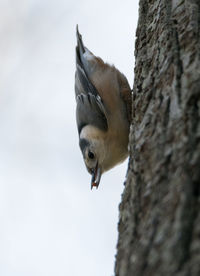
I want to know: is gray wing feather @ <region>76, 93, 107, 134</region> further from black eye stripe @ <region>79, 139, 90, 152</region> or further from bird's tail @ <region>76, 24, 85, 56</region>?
bird's tail @ <region>76, 24, 85, 56</region>

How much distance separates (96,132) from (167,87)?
201 cm

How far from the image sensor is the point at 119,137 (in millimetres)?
3516

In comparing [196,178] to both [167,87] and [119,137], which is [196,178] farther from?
[119,137]

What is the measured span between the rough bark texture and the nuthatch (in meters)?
1.28

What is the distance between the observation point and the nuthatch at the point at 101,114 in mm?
3559

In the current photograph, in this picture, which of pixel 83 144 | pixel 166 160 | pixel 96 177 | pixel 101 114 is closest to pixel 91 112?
pixel 101 114

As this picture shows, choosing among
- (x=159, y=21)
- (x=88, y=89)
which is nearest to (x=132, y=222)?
(x=159, y=21)

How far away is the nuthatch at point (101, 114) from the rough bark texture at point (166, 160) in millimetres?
1276

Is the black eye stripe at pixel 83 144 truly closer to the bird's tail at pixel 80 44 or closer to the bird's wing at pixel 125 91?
the bird's wing at pixel 125 91

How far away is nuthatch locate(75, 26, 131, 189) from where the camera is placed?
3559 mm

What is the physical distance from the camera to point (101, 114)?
381 centimetres

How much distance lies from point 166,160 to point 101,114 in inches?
91.5

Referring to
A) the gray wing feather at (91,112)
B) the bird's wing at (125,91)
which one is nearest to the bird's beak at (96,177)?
the gray wing feather at (91,112)

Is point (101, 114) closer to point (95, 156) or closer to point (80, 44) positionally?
point (95, 156)
